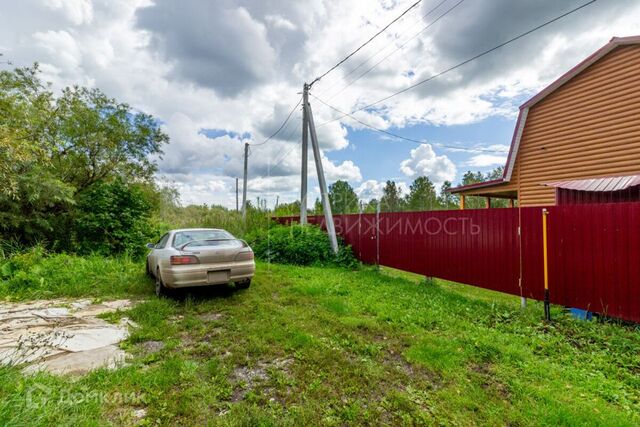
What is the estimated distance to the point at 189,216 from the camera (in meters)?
16.8

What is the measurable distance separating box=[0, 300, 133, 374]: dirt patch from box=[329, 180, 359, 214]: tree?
313 inches

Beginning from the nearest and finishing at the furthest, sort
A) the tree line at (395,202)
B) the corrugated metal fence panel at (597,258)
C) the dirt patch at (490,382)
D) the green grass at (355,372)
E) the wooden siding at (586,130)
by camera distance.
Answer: the green grass at (355,372), the dirt patch at (490,382), the corrugated metal fence panel at (597,258), the wooden siding at (586,130), the tree line at (395,202)

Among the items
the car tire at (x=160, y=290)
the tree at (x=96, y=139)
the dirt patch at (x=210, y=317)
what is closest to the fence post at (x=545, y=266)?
the dirt patch at (x=210, y=317)

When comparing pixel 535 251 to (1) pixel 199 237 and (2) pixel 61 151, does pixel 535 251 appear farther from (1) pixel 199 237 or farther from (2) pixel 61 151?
(2) pixel 61 151

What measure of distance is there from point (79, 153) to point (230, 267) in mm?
7947

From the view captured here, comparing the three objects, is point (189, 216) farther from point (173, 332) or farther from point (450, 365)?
point (450, 365)

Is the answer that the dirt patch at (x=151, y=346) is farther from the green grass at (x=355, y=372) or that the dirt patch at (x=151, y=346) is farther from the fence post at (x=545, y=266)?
the fence post at (x=545, y=266)

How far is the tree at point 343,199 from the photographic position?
13700mm

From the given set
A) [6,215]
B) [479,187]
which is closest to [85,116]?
[6,215]

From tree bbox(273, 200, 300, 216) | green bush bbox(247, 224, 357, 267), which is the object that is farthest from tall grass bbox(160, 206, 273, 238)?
green bush bbox(247, 224, 357, 267)

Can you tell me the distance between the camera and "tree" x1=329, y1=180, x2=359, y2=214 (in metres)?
13.7

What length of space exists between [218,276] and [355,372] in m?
3.29

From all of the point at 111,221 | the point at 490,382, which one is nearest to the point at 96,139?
the point at 111,221

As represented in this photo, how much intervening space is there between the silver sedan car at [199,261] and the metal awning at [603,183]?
7575mm
